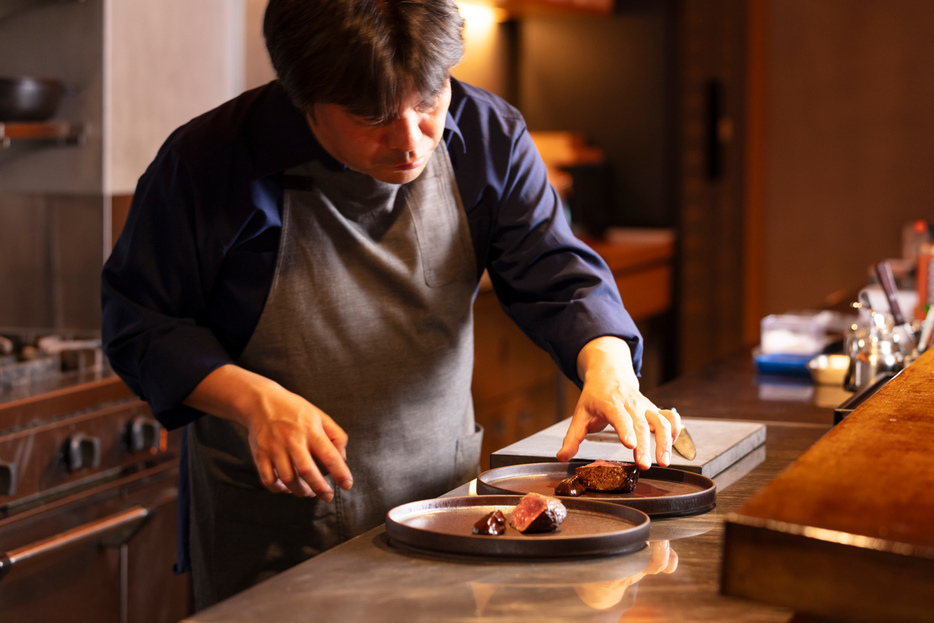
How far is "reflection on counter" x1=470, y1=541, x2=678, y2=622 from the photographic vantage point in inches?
31.3

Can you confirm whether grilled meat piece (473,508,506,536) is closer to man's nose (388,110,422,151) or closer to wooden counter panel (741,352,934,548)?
wooden counter panel (741,352,934,548)

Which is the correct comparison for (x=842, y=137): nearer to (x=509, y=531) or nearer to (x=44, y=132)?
(x=44, y=132)

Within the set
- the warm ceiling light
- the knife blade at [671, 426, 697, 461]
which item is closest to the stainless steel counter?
the knife blade at [671, 426, 697, 461]

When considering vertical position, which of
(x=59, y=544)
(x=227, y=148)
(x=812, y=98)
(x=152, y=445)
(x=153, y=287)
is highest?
(x=812, y=98)

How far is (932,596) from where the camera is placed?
65 cm

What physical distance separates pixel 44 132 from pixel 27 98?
0.26 ft

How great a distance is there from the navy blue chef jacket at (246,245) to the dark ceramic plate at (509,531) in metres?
0.34

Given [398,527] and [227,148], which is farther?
[227,148]

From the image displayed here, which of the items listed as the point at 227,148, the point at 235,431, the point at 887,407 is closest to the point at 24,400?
the point at 235,431

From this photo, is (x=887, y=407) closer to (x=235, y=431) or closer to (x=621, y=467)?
Result: (x=621, y=467)

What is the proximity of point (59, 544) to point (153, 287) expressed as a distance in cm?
82

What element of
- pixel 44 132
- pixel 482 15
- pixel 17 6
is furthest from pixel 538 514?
pixel 482 15

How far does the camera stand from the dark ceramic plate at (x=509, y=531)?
0.89m

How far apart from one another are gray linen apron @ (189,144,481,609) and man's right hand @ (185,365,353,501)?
299mm
